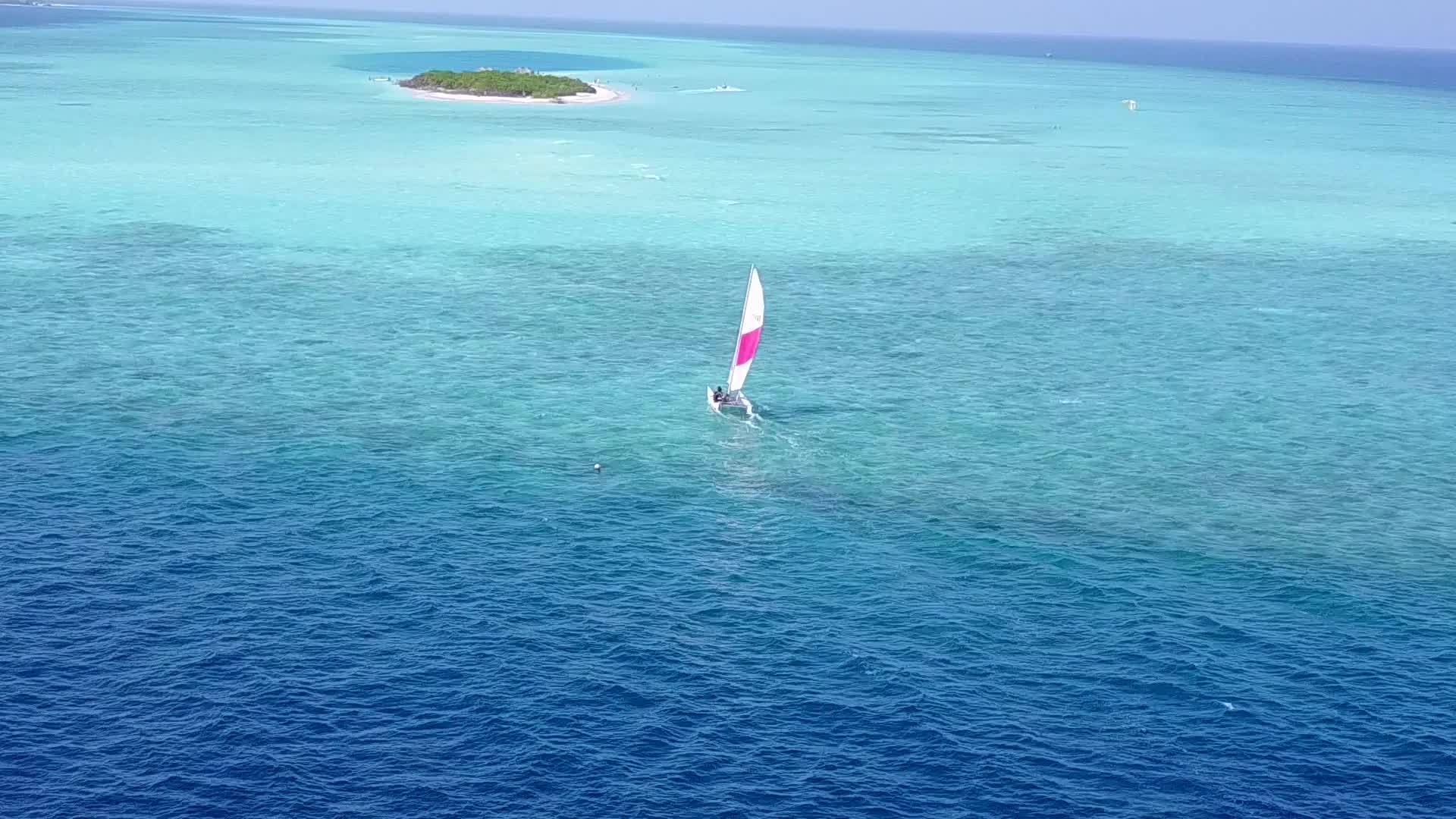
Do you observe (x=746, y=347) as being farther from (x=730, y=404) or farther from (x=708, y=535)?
(x=708, y=535)

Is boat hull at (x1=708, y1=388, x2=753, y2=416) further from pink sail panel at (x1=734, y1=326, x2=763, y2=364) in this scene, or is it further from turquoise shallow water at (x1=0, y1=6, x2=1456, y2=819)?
pink sail panel at (x1=734, y1=326, x2=763, y2=364)

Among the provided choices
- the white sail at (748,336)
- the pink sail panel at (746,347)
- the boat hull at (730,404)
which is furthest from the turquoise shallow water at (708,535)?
the pink sail panel at (746,347)

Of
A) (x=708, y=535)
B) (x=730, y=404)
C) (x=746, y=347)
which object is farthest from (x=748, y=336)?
(x=708, y=535)

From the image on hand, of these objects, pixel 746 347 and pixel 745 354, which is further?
pixel 746 347

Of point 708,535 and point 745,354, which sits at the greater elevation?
point 745,354

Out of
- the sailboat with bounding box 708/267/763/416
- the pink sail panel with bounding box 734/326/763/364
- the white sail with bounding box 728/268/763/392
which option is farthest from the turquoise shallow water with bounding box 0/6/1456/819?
the pink sail panel with bounding box 734/326/763/364

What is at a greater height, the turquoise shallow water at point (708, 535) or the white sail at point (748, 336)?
the white sail at point (748, 336)

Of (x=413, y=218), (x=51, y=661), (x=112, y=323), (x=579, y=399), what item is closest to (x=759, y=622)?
(x=51, y=661)

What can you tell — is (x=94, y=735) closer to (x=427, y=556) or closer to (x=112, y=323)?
(x=427, y=556)

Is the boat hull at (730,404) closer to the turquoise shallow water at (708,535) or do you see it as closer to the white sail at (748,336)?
the white sail at (748,336)
